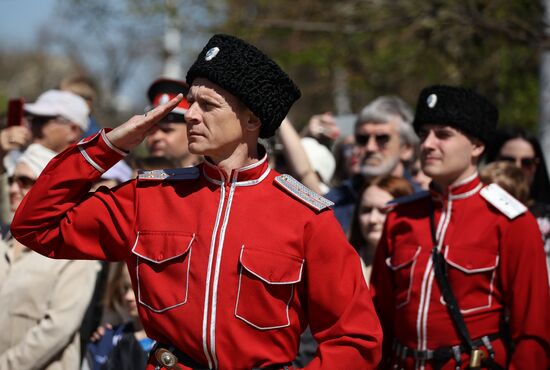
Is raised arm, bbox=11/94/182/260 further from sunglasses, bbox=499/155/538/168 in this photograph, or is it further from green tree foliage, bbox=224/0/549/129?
green tree foliage, bbox=224/0/549/129

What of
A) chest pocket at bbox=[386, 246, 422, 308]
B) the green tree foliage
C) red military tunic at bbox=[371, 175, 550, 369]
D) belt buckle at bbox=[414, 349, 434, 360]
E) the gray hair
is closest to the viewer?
red military tunic at bbox=[371, 175, 550, 369]

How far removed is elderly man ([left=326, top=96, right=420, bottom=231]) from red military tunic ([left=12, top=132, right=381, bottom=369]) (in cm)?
268

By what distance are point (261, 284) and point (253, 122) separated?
0.64 m

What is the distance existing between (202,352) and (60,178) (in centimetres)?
81

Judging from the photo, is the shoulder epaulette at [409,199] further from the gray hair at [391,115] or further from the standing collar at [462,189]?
the gray hair at [391,115]

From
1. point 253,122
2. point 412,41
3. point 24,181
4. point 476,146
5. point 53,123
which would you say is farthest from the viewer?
point 412,41

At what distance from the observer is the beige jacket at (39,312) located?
5.25 metres

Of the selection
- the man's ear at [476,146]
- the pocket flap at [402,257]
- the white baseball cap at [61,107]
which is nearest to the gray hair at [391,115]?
the man's ear at [476,146]

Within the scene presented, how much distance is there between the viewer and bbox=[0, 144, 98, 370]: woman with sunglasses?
526cm

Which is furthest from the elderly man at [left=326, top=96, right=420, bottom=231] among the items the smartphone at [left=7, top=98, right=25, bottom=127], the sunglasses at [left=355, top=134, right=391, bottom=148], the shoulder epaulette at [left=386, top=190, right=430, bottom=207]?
the smartphone at [left=7, top=98, right=25, bottom=127]

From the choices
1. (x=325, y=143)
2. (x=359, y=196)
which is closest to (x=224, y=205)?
(x=359, y=196)

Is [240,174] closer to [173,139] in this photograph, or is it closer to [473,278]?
[473,278]

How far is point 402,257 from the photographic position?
485 centimetres

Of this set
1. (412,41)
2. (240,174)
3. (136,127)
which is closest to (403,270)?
(240,174)
